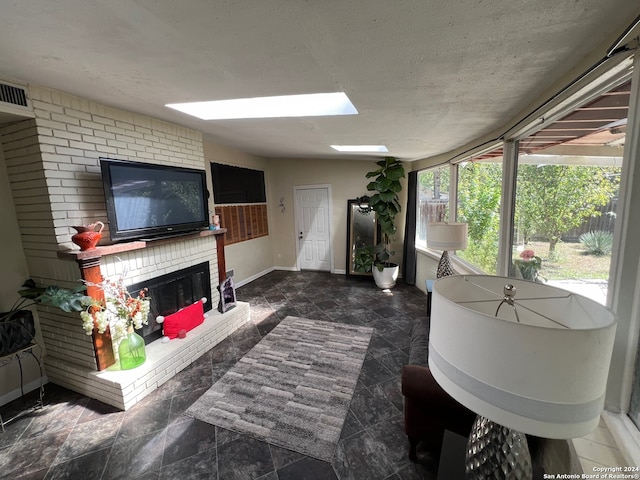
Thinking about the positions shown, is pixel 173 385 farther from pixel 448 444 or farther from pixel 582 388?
pixel 582 388

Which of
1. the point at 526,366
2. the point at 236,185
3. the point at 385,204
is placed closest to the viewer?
the point at 526,366

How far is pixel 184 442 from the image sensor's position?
6.08 ft

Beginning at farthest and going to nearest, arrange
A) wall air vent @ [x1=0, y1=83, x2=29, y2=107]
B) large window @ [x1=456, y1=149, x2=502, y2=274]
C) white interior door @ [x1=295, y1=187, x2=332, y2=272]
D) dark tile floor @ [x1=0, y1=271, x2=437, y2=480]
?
1. white interior door @ [x1=295, y1=187, x2=332, y2=272]
2. large window @ [x1=456, y1=149, x2=502, y2=274]
3. wall air vent @ [x1=0, y1=83, x2=29, y2=107]
4. dark tile floor @ [x1=0, y1=271, x2=437, y2=480]

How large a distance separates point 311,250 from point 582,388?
18.5 feet

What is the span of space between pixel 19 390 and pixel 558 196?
449 centimetres

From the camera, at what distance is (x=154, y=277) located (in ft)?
9.18

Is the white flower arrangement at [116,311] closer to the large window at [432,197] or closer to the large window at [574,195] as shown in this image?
the large window at [574,195]

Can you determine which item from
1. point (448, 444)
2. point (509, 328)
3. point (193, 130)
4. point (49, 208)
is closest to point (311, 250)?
point (193, 130)

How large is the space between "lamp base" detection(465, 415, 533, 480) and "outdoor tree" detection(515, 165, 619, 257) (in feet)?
3.84

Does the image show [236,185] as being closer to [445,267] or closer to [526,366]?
[445,267]

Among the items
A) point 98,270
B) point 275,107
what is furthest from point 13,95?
point 275,107

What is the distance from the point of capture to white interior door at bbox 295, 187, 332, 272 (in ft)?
19.3

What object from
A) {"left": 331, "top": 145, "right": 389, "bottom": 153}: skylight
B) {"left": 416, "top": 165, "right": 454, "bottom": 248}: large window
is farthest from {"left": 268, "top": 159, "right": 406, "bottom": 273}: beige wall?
{"left": 331, "top": 145, "right": 389, "bottom": 153}: skylight

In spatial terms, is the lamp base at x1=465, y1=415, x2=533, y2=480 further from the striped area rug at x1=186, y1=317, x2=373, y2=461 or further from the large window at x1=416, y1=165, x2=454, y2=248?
the large window at x1=416, y1=165, x2=454, y2=248
